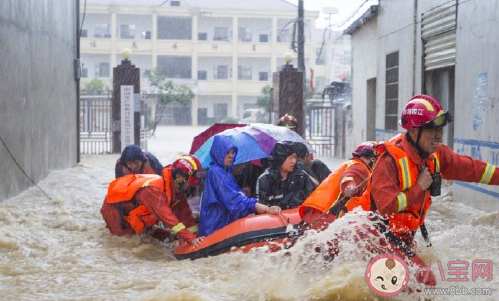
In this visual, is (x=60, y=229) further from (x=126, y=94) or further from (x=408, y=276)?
(x=126, y=94)

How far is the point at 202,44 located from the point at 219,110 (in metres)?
5.30

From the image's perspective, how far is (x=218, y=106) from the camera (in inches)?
2299

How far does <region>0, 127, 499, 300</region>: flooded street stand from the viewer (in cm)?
587

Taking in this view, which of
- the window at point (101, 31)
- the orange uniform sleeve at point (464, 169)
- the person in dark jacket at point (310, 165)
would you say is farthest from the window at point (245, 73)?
the orange uniform sleeve at point (464, 169)

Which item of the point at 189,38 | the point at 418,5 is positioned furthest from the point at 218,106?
the point at 418,5

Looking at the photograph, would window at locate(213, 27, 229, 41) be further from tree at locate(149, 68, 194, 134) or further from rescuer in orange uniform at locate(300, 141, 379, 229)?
rescuer in orange uniform at locate(300, 141, 379, 229)

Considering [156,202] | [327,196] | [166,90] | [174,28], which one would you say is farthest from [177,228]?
[174,28]

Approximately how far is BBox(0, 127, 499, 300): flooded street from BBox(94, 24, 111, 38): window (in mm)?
45222

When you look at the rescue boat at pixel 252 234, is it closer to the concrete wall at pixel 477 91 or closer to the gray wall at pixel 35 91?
the concrete wall at pixel 477 91

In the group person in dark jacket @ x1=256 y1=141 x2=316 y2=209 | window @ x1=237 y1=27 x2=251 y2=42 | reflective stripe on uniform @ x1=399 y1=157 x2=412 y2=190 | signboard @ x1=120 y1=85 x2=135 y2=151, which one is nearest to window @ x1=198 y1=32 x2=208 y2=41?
window @ x1=237 y1=27 x2=251 y2=42

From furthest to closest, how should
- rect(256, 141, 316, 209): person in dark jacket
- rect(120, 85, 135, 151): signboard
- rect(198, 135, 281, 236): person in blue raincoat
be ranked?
rect(120, 85, 135, 151): signboard < rect(256, 141, 316, 209): person in dark jacket < rect(198, 135, 281, 236): person in blue raincoat

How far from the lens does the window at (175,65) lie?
56.6 m

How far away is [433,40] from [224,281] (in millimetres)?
7856

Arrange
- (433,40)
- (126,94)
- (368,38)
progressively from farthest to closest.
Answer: (126,94)
(368,38)
(433,40)
